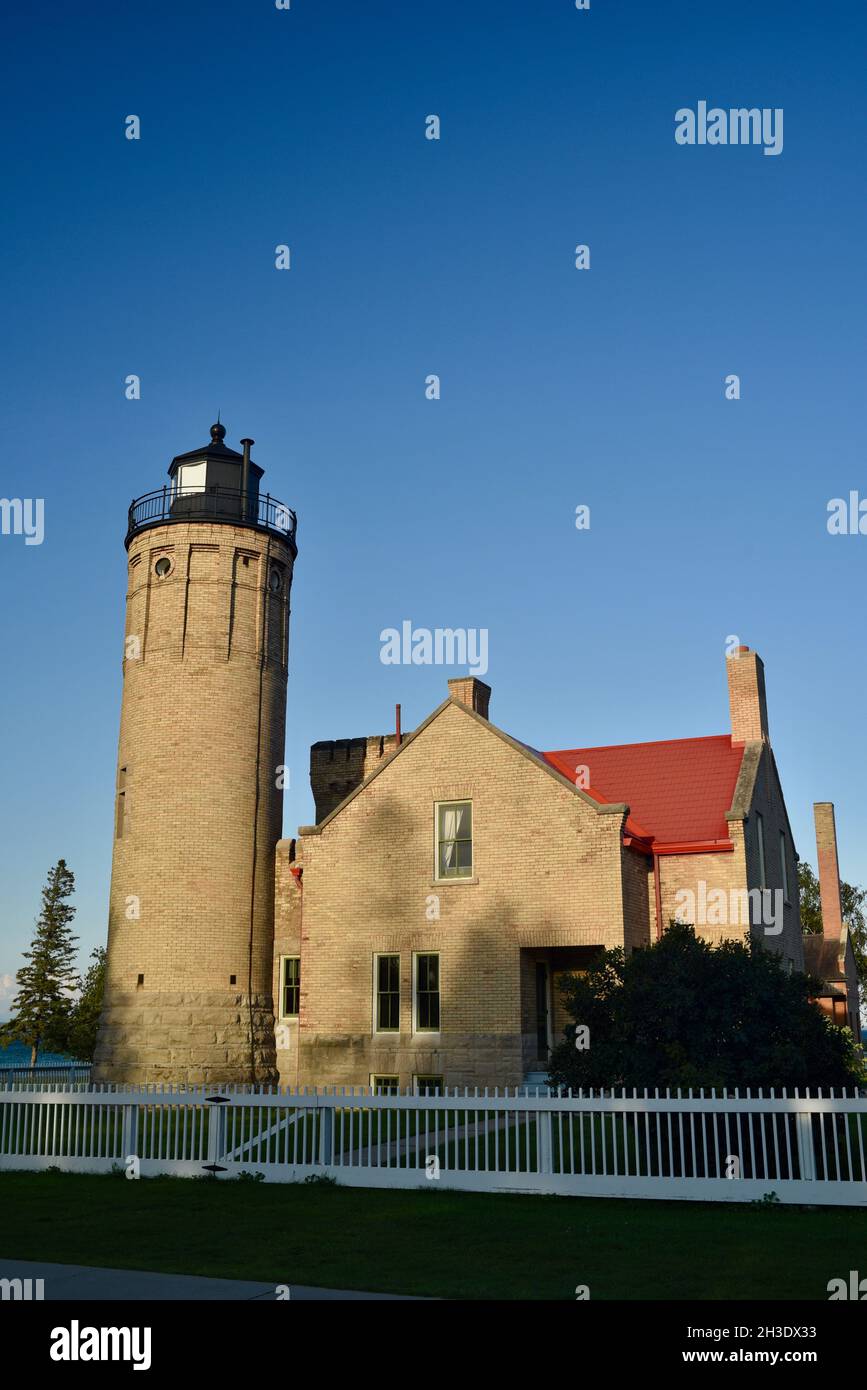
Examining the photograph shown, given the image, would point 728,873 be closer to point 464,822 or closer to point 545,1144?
point 464,822

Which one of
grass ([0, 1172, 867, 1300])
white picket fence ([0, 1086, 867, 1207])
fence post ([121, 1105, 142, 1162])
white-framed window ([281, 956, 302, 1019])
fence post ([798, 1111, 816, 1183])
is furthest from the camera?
white-framed window ([281, 956, 302, 1019])

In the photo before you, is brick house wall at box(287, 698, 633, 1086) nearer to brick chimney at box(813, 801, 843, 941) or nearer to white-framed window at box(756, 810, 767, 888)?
white-framed window at box(756, 810, 767, 888)

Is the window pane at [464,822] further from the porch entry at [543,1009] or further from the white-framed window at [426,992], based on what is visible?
the porch entry at [543,1009]

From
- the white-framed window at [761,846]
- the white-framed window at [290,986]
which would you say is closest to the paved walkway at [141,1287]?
the white-framed window at [761,846]

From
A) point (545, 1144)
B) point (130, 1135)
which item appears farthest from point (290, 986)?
point (545, 1144)

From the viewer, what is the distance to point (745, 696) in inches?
1182

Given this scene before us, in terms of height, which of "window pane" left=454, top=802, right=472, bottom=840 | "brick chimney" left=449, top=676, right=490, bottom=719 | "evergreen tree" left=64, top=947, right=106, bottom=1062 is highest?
"brick chimney" left=449, top=676, right=490, bottom=719

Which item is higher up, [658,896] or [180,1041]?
[658,896]

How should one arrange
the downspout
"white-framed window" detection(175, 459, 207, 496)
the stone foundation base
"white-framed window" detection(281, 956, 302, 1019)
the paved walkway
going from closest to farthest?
the paved walkway < the downspout < the stone foundation base < "white-framed window" detection(281, 956, 302, 1019) < "white-framed window" detection(175, 459, 207, 496)

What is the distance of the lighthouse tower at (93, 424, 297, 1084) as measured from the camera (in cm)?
2966

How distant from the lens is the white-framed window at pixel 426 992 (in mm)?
26266

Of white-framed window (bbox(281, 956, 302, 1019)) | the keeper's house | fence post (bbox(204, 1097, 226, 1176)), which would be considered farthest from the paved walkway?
white-framed window (bbox(281, 956, 302, 1019))

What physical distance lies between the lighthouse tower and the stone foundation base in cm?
4

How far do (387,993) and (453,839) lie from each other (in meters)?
3.90
